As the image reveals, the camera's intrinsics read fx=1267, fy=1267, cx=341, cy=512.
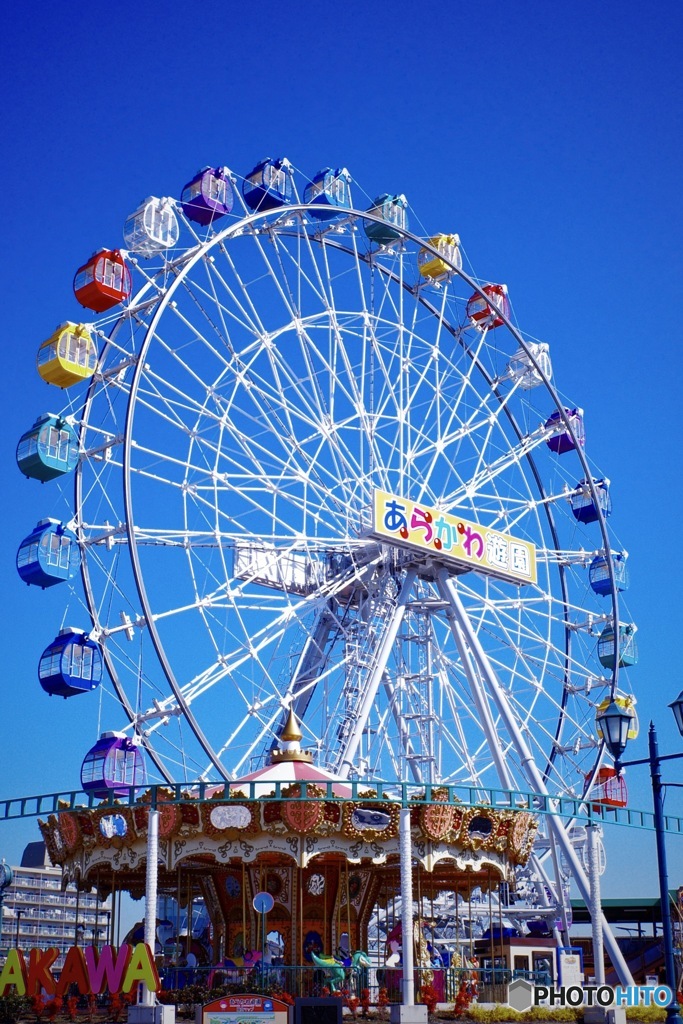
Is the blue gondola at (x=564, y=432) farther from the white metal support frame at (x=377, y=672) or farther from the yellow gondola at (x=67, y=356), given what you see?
the yellow gondola at (x=67, y=356)

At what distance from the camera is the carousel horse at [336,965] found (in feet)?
65.7

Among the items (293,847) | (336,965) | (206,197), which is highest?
(206,197)

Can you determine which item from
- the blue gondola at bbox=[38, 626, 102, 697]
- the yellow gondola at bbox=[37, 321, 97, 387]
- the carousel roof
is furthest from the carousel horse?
the yellow gondola at bbox=[37, 321, 97, 387]

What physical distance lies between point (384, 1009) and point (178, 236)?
15663mm

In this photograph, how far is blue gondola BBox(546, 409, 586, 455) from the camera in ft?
111

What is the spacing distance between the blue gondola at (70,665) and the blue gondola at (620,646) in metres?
14.7

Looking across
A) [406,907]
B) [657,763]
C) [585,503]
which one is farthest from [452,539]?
[657,763]

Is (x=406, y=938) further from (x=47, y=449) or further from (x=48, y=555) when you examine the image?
(x=47, y=449)

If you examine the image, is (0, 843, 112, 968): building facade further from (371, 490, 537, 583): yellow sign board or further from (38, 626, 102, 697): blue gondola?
(38, 626, 102, 697): blue gondola

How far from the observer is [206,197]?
27.5m

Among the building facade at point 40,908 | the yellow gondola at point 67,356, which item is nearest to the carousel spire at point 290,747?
the yellow gondola at point 67,356

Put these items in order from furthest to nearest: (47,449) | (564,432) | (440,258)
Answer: (564,432) < (440,258) < (47,449)

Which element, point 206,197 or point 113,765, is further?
point 206,197

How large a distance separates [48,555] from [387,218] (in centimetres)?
1290
